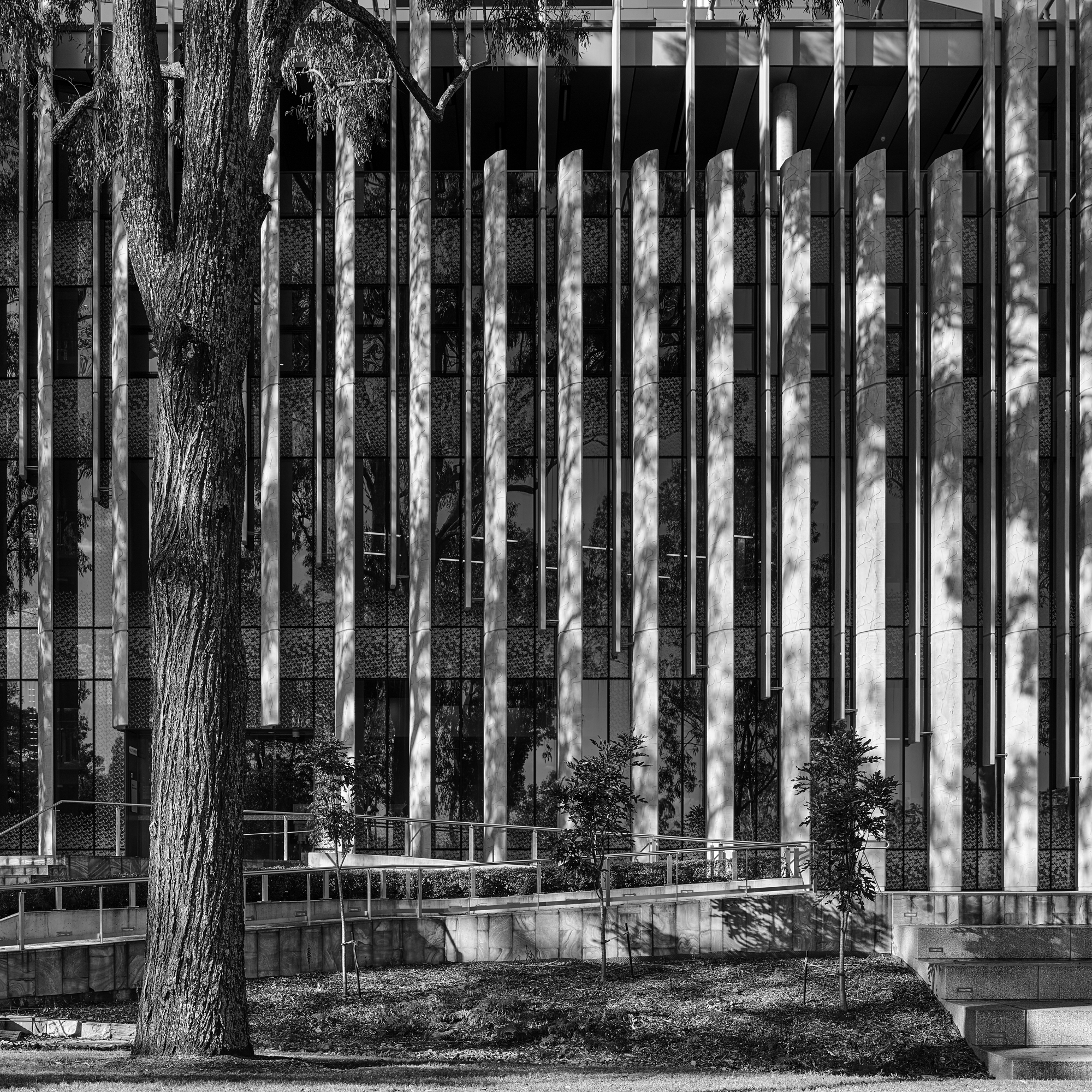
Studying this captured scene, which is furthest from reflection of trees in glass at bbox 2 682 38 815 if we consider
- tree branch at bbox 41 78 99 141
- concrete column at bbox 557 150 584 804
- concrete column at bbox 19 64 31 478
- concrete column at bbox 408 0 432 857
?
tree branch at bbox 41 78 99 141

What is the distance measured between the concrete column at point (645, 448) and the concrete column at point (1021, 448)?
532cm

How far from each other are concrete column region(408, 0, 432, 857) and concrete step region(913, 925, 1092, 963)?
8884mm

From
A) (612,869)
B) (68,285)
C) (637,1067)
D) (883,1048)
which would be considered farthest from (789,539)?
(68,285)

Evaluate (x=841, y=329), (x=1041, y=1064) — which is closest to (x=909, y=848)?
(x=841, y=329)

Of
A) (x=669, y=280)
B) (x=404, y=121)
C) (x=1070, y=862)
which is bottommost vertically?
(x=1070, y=862)

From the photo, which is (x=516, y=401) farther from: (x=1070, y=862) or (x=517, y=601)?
(x=1070, y=862)

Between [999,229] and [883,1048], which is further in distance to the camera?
[999,229]

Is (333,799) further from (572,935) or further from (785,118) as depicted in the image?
(785,118)

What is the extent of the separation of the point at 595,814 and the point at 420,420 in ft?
28.2

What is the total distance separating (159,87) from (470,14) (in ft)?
41.1

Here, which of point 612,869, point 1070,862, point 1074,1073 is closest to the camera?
point 1074,1073

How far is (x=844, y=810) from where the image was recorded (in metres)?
16.6

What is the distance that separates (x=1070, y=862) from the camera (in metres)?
27.3

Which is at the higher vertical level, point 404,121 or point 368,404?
point 404,121
